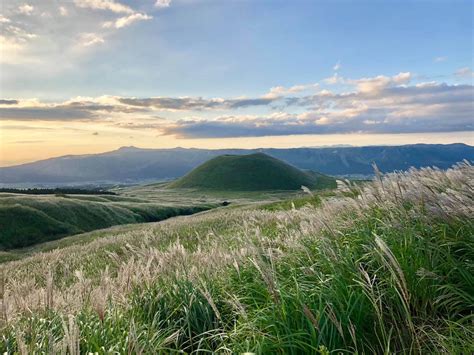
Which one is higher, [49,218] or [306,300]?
[306,300]

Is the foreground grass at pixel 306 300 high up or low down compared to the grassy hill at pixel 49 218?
up

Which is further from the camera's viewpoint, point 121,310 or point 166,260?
point 166,260

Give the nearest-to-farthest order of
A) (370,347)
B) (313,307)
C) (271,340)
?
(271,340) < (370,347) < (313,307)

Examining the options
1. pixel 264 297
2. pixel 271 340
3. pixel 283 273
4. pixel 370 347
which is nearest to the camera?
pixel 271 340

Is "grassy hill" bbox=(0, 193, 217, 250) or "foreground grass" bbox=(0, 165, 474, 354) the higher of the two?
"foreground grass" bbox=(0, 165, 474, 354)

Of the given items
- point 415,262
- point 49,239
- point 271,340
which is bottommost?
point 49,239

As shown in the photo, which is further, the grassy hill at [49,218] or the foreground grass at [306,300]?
the grassy hill at [49,218]

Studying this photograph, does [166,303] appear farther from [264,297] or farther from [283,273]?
[283,273]

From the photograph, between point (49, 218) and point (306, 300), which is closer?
point (306, 300)

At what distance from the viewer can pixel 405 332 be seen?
3967 millimetres

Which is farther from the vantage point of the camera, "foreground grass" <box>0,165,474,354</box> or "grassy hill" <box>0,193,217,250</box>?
"grassy hill" <box>0,193,217,250</box>

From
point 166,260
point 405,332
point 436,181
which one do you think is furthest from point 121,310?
point 436,181

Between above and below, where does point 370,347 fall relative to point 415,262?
below

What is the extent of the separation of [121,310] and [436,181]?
607cm
